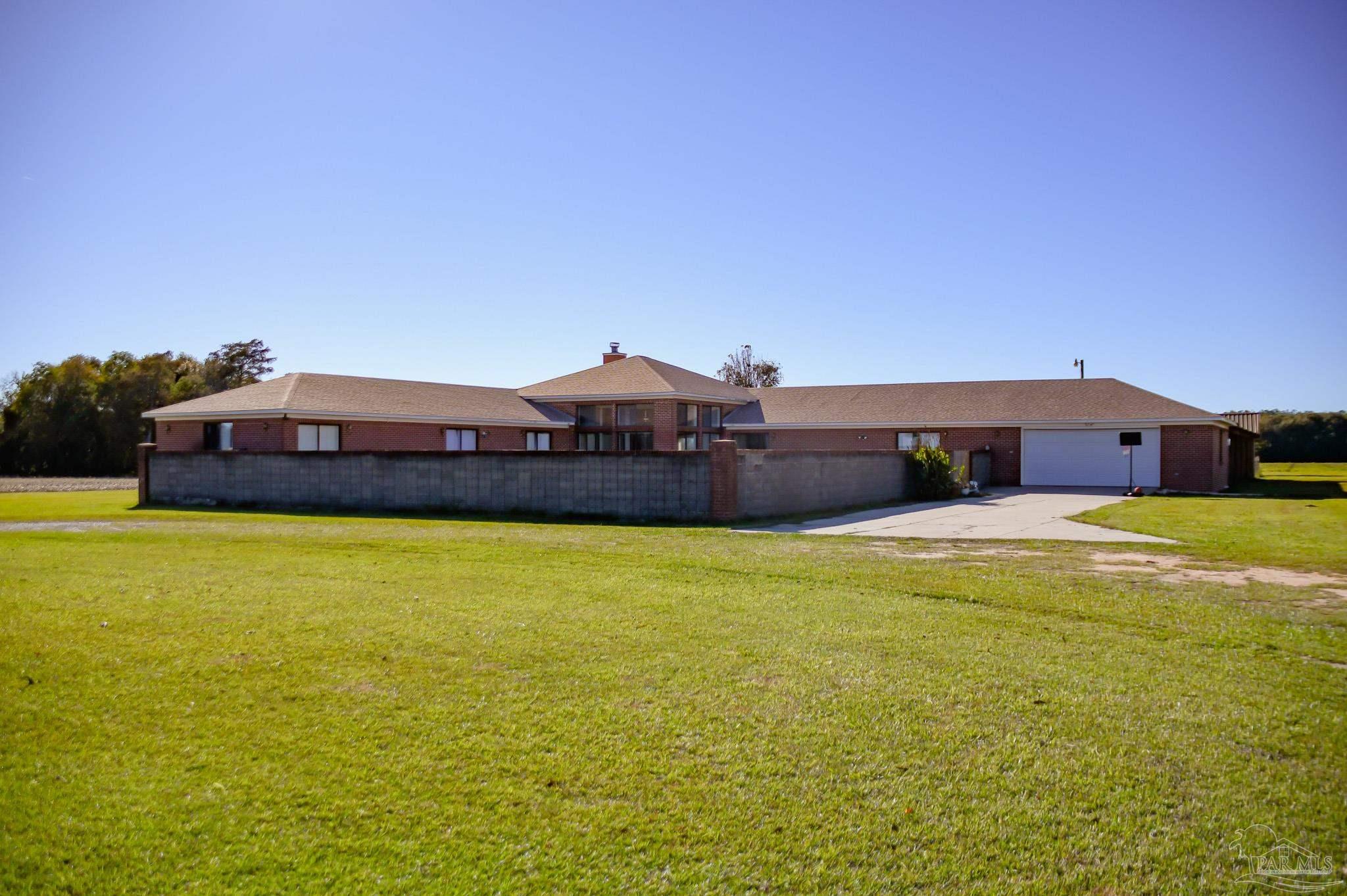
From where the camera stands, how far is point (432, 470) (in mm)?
20766

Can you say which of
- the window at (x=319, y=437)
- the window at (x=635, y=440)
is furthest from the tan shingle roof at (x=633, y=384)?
the window at (x=319, y=437)

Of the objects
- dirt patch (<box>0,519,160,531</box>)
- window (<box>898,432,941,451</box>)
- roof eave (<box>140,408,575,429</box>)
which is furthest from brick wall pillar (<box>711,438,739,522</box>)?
window (<box>898,432,941,451</box>)

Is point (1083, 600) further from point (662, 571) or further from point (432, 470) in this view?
point (432, 470)

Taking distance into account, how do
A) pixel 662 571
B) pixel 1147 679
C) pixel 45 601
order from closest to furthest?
pixel 1147 679 < pixel 45 601 < pixel 662 571

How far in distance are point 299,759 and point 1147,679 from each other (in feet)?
16.9

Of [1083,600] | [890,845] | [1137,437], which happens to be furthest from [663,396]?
[890,845]

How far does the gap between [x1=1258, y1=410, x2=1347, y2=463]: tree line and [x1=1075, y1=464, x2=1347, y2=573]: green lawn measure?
29.1 meters

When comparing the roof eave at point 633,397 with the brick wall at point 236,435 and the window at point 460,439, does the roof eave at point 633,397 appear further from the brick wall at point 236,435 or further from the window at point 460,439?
the brick wall at point 236,435

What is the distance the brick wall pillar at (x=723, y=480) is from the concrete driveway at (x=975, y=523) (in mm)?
920

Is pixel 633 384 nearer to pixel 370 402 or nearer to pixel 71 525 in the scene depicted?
pixel 370 402

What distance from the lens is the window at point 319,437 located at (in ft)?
94.8

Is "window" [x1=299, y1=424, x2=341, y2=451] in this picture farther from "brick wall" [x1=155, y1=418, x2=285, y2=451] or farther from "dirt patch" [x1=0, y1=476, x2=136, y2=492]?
"dirt patch" [x1=0, y1=476, x2=136, y2=492]

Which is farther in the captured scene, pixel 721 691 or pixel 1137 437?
pixel 1137 437

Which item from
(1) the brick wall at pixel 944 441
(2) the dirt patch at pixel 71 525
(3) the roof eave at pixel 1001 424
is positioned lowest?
(2) the dirt patch at pixel 71 525
